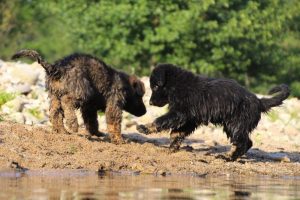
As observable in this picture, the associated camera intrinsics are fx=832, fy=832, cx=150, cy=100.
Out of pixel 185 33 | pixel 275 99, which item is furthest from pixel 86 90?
pixel 185 33

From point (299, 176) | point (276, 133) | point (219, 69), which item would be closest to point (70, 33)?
point (219, 69)

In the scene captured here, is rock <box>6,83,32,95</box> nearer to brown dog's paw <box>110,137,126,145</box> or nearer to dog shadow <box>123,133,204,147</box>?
dog shadow <box>123,133,204,147</box>

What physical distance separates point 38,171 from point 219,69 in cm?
2276

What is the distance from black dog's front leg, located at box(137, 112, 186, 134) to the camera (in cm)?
1355

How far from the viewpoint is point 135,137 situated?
16.0 metres

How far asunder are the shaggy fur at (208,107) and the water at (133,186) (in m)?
1.33

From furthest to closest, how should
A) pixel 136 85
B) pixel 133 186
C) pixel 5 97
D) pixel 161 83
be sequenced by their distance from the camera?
pixel 5 97, pixel 136 85, pixel 161 83, pixel 133 186

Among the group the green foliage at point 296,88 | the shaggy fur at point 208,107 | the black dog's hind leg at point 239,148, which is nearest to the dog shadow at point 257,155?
the black dog's hind leg at point 239,148

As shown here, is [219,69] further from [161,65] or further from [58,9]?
[161,65]

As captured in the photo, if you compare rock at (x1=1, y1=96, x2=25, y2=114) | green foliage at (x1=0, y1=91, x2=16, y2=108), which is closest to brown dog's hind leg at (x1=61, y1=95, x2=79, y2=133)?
rock at (x1=1, y1=96, x2=25, y2=114)

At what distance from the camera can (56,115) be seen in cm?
1381

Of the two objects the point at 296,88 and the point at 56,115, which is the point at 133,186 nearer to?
the point at 56,115

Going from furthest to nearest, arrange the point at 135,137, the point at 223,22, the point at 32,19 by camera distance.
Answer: the point at 32,19 < the point at 223,22 < the point at 135,137

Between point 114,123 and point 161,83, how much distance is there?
1.11 m
